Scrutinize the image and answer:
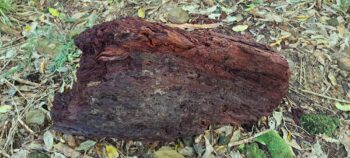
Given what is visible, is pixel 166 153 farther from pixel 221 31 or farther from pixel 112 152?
pixel 221 31

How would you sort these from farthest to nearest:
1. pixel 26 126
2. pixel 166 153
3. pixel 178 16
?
pixel 178 16 < pixel 26 126 < pixel 166 153

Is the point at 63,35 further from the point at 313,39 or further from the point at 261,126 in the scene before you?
the point at 313,39

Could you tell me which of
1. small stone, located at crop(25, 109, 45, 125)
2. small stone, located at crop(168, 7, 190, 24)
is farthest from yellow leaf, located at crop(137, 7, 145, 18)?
small stone, located at crop(25, 109, 45, 125)

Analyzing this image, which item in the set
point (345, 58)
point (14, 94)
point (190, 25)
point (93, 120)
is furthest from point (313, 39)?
point (14, 94)

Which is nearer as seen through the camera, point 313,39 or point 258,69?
point 258,69

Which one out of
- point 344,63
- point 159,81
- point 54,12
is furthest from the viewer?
point 54,12

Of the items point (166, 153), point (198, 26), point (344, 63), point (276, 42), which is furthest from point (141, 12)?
point (344, 63)

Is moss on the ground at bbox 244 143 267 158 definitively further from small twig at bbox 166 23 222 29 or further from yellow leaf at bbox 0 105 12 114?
yellow leaf at bbox 0 105 12 114
